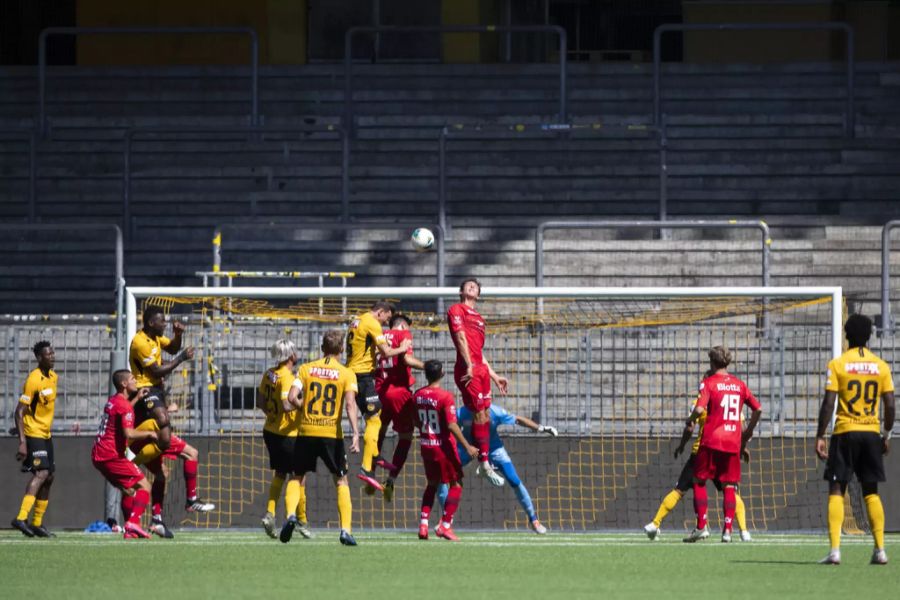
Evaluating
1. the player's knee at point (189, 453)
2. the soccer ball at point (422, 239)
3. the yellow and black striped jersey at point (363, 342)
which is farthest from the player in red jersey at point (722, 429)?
the soccer ball at point (422, 239)

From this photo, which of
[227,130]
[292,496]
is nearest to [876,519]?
[292,496]

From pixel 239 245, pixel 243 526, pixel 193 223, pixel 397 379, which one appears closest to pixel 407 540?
pixel 397 379

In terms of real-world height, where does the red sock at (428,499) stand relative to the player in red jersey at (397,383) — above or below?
below

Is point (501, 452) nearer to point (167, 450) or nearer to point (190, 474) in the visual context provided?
point (190, 474)

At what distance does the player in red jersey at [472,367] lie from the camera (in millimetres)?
15808

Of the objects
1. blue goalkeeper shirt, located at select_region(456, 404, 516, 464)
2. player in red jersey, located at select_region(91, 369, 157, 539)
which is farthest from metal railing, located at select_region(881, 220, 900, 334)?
player in red jersey, located at select_region(91, 369, 157, 539)

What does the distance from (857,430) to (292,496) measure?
4.68 m

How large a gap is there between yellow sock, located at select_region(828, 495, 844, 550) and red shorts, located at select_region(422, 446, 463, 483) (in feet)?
12.4

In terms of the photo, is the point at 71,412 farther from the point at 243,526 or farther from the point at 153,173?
the point at 153,173

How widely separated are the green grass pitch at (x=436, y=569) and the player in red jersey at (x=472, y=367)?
106 centimetres

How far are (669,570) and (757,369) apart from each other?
654 centimetres

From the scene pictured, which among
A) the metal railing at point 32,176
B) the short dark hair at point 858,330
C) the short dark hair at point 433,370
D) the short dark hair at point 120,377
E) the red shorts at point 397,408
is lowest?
the red shorts at point 397,408

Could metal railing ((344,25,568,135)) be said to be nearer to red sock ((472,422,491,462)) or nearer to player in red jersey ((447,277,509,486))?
player in red jersey ((447,277,509,486))

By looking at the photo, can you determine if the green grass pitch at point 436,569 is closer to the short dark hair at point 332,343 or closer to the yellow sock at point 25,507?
the yellow sock at point 25,507
